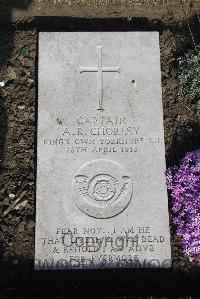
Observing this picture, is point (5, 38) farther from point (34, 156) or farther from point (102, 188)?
point (102, 188)

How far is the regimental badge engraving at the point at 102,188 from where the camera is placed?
5.67 m

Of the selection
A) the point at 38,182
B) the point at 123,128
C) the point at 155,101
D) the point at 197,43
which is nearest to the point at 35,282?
the point at 38,182

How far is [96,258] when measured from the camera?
555 centimetres

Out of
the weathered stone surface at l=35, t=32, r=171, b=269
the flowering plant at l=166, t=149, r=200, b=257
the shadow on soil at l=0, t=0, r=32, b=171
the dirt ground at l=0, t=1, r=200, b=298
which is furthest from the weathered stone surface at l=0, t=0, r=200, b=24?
the flowering plant at l=166, t=149, r=200, b=257

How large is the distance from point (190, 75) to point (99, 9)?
1.65m

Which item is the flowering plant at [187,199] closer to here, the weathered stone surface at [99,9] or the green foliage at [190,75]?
the green foliage at [190,75]

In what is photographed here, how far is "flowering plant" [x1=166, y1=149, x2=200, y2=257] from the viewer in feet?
18.1

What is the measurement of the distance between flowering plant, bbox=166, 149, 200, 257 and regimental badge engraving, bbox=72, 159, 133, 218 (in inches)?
21.6

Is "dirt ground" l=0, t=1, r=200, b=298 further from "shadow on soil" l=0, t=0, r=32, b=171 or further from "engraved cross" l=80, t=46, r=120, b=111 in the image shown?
"engraved cross" l=80, t=46, r=120, b=111

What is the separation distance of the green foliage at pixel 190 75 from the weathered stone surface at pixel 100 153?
337 mm

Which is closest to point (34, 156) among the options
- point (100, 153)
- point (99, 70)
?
point (100, 153)

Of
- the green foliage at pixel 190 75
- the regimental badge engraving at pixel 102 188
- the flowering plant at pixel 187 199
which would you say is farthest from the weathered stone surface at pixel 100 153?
the green foliage at pixel 190 75

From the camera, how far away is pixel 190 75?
20.0ft

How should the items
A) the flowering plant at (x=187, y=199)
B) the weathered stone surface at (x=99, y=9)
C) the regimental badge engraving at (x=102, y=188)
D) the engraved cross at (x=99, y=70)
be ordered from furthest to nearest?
1. the weathered stone surface at (x=99, y=9)
2. the engraved cross at (x=99, y=70)
3. the regimental badge engraving at (x=102, y=188)
4. the flowering plant at (x=187, y=199)
